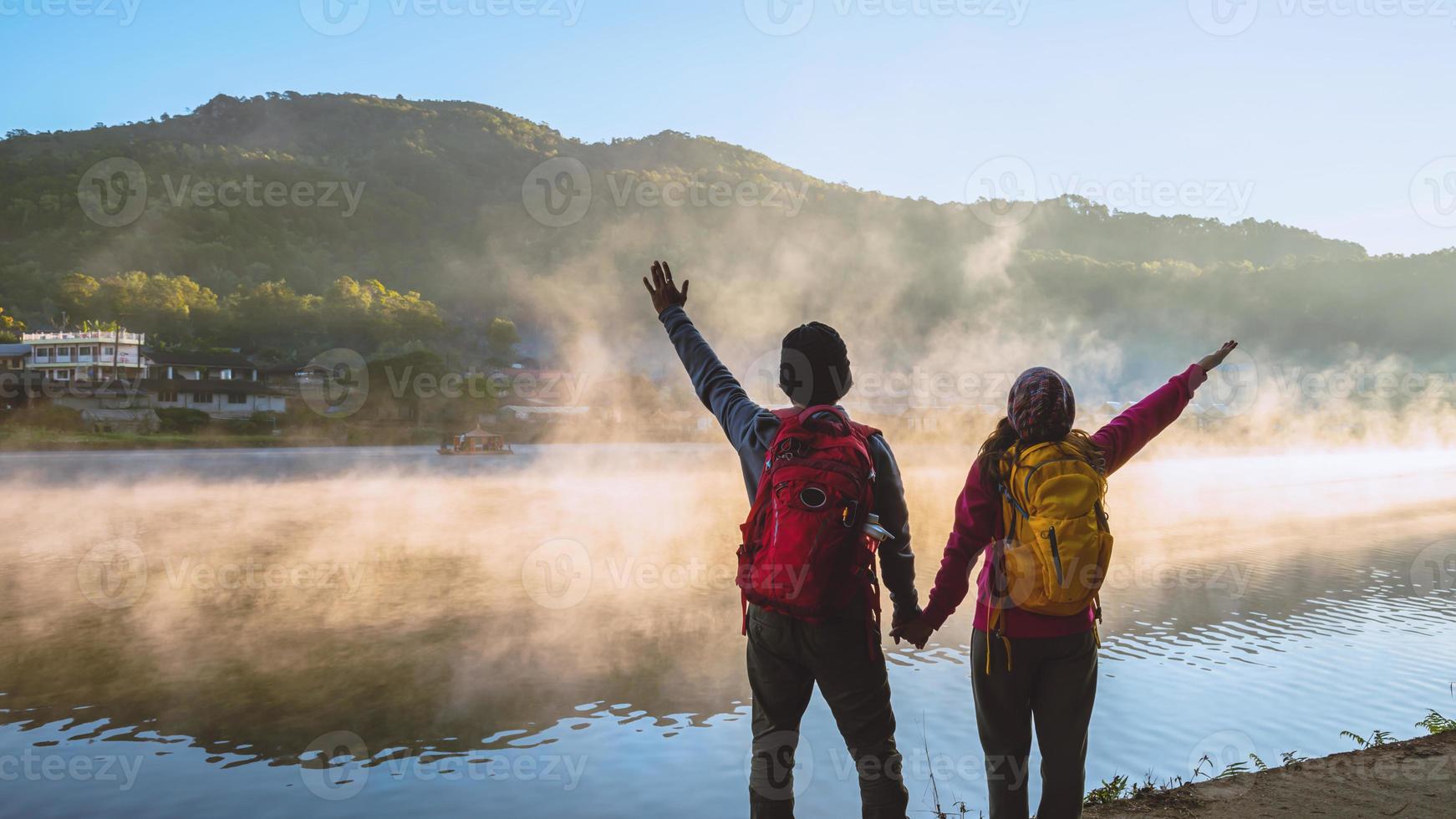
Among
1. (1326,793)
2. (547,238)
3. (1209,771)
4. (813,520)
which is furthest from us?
(547,238)

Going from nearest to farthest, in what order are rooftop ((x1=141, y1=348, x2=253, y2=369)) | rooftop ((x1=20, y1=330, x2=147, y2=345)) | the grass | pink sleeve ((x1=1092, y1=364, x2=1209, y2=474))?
pink sleeve ((x1=1092, y1=364, x2=1209, y2=474))
the grass
rooftop ((x1=141, y1=348, x2=253, y2=369))
rooftop ((x1=20, y1=330, x2=147, y2=345))

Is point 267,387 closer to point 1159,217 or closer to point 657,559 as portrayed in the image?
point 657,559

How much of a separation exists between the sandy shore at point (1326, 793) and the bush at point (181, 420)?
197 feet

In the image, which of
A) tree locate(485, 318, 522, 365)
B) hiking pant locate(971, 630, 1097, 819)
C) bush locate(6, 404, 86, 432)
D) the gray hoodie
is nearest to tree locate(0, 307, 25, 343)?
bush locate(6, 404, 86, 432)

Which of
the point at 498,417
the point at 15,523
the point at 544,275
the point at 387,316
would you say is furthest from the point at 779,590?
the point at 544,275

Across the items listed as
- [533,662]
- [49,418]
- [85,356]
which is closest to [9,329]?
[85,356]

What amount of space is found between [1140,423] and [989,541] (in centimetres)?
75

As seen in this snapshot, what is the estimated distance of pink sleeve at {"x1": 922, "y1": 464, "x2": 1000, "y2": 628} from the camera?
309cm

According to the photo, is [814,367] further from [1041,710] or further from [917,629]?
[1041,710]

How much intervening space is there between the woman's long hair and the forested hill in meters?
94.2

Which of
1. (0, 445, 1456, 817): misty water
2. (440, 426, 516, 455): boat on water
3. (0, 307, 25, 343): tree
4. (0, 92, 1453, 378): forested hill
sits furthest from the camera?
(0, 92, 1453, 378): forested hill

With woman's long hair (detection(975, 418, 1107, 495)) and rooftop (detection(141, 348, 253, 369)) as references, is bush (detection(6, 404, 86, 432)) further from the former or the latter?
woman's long hair (detection(975, 418, 1107, 495))

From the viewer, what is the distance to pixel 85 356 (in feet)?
216

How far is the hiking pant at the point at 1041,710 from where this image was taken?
2.97 meters
